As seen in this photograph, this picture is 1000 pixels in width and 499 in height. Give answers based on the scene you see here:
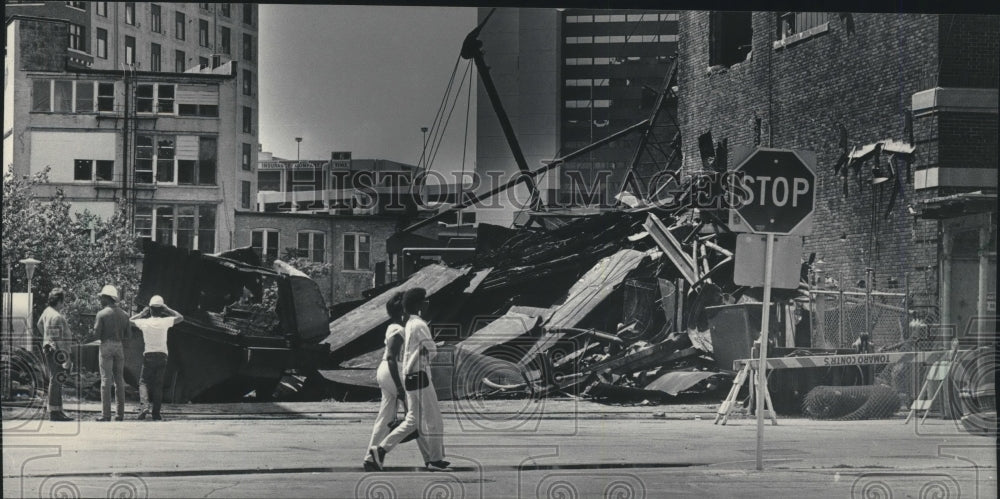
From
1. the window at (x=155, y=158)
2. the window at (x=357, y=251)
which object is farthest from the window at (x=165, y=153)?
the window at (x=357, y=251)

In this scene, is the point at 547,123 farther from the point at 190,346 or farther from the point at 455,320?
the point at 190,346

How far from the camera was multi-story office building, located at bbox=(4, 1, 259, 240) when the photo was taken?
20.2 metres

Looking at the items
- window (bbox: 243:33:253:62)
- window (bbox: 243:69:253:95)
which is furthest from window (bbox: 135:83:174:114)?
window (bbox: 243:33:253:62)

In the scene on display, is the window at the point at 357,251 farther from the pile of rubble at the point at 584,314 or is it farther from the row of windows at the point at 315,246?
the pile of rubble at the point at 584,314

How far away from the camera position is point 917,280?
778 inches

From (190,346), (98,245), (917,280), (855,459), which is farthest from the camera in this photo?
(98,245)

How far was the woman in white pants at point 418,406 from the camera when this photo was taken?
10.4 m

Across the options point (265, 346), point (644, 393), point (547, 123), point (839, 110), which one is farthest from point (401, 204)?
point (839, 110)

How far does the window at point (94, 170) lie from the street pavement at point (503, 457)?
5.04 meters

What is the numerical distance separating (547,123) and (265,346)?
7240mm

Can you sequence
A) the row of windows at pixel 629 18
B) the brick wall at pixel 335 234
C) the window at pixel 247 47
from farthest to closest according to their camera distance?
the row of windows at pixel 629 18 < the brick wall at pixel 335 234 < the window at pixel 247 47

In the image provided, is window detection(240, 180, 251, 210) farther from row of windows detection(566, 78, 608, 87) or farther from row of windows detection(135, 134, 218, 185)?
row of windows detection(566, 78, 608, 87)

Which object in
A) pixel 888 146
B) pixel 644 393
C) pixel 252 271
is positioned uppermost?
pixel 888 146

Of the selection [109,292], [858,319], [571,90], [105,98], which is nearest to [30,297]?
[109,292]
